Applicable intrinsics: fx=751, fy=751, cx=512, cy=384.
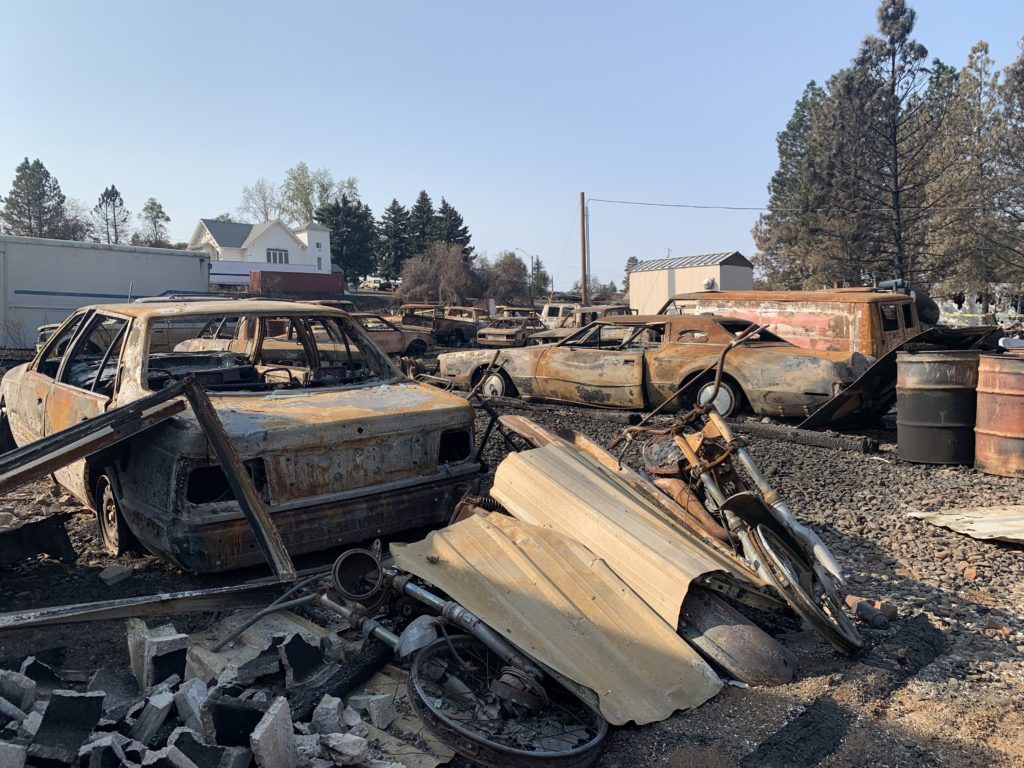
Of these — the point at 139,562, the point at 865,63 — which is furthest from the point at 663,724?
the point at 865,63

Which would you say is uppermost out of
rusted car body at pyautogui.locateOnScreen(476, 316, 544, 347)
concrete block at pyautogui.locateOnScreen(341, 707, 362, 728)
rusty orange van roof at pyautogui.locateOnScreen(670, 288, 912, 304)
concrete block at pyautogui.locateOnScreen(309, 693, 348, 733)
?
rusty orange van roof at pyautogui.locateOnScreen(670, 288, 912, 304)

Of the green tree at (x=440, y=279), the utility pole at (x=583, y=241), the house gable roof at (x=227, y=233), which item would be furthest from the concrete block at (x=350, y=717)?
the house gable roof at (x=227, y=233)

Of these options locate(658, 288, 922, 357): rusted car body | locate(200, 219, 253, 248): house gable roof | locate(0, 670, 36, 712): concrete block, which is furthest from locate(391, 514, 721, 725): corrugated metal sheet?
locate(200, 219, 253, 248): house gable roof

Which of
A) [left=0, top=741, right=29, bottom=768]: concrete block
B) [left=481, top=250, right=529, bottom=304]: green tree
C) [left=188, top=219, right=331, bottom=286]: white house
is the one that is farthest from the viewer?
[left=188, top=219, right=331, bottom=286]: white house

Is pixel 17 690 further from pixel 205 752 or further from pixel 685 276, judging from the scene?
pixel 685 276

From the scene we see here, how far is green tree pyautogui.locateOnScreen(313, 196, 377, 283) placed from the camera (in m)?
59.1

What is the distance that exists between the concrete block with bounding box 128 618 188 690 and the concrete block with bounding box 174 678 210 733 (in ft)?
0.85

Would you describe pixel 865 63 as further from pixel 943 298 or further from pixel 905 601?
pixel 905 601

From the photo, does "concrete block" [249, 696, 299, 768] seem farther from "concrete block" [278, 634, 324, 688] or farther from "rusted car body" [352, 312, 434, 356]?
"rusted car body" [352, 312, 434, 356]

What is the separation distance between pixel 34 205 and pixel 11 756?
71.4 metres

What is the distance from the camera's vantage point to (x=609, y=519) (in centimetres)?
370

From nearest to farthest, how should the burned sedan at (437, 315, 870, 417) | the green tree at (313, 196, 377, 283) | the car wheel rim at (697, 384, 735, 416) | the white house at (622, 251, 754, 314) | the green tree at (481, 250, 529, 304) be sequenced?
the burned sedan at (437, 315, 870, 417) → the car wheel rim at (697, 384, 735, 416) → the white house at (622, 251, 754, 314) → the green tree at (481, 250, 529, 304) → the green tree at (313, 196, 377, 283)

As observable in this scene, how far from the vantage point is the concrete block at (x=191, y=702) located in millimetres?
2484

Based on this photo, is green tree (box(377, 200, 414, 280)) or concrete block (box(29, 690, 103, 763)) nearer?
concrete block (box(29, 690, 103, 763))
